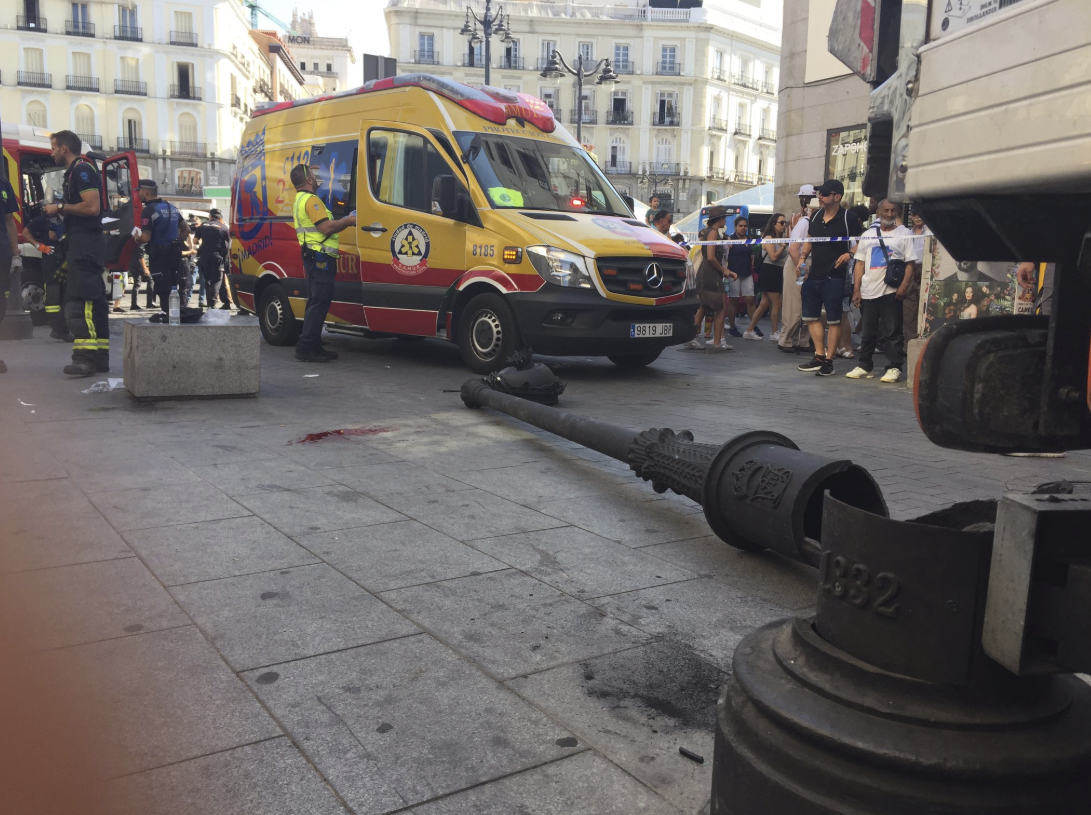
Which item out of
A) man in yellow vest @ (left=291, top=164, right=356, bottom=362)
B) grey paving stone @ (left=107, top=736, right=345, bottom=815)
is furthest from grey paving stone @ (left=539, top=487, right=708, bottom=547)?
man in yellow vest @ (left=291, top=164, right=356, bottom=362)

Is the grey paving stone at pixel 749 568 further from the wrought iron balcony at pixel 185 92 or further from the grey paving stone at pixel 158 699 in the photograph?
the wrought iron balcony at pixel 185 92

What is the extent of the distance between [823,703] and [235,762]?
128 centimetres

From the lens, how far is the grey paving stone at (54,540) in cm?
340

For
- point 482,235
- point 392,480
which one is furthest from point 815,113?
point 392,480

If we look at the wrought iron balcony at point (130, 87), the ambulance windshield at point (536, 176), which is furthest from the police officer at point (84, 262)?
the wrought iron balcony at point (130, 87)

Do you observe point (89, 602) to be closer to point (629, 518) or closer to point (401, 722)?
point (401, 722)

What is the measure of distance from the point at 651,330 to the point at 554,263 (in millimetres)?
1266

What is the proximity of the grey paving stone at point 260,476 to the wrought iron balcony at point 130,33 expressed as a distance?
69.2 meters

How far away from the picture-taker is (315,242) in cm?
966

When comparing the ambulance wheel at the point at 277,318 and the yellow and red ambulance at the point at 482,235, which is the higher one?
the yellow and red ambulance at the point at 482,235

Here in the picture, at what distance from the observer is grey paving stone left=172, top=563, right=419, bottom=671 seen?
2727mm

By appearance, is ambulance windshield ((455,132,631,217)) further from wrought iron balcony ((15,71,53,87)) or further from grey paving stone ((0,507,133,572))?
wrought iron balcony ((15,71,53,87))

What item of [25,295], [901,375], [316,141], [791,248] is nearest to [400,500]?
[901,375]

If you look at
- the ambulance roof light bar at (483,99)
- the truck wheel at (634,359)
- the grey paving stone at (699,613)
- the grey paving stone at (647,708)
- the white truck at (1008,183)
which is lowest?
the truck wheel at (634,359)
